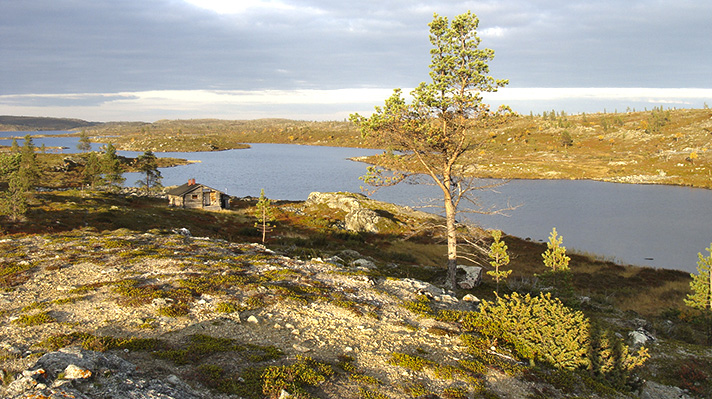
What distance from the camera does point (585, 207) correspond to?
8800 cm

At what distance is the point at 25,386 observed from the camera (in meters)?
6.82

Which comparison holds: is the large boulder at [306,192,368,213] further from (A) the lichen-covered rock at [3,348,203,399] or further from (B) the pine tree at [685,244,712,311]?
(A) the lichen-covered rock at [3,348,203,399]

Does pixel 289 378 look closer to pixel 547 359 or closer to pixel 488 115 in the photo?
pixel 547 359

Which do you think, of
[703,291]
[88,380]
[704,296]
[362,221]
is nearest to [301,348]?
[88,380]

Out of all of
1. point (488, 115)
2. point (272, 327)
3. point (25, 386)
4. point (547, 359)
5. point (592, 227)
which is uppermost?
A: point (488, 115)

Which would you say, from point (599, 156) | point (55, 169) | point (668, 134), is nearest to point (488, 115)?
point (55, 169)

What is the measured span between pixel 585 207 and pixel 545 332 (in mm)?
88950

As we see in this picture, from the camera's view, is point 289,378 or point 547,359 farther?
point 547,359

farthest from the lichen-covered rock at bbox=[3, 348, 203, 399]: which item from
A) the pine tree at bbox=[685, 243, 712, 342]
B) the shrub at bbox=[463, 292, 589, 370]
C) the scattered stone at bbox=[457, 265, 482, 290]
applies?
the pine tree at bbox=[685, 243, 712, 342]

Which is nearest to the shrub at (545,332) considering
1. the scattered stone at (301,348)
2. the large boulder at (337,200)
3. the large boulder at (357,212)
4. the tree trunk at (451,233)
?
the scattered stone at (301,348)

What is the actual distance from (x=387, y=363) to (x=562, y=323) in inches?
206

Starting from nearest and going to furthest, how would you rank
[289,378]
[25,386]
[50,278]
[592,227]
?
1. [25,386]
2. [289,378]
3. [50,278]
4. [592,227]

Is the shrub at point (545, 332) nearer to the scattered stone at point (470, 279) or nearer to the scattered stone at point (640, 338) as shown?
the scattered stone at point (640, 338)

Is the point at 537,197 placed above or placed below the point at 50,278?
below
